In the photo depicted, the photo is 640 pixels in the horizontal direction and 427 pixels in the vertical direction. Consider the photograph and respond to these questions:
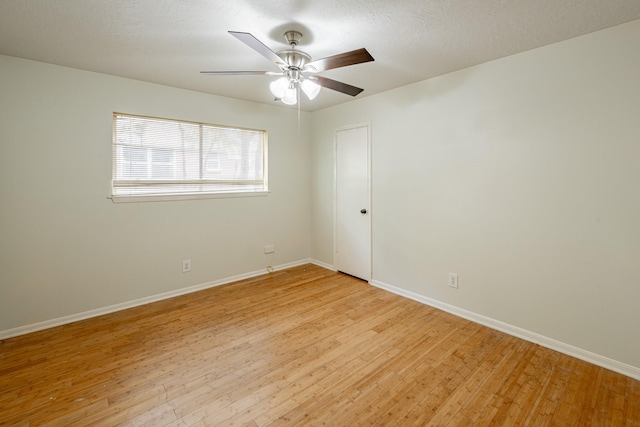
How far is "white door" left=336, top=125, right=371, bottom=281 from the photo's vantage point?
3.86 m

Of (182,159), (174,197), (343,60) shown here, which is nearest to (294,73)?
(343,60)

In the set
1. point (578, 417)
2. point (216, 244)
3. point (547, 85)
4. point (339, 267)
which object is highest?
point (547, 85)

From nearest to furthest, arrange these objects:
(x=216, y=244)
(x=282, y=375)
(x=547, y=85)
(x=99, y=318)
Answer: (x=282, y=375), (x=547, y=85), (x=99, y=318), (x=216, y=244)

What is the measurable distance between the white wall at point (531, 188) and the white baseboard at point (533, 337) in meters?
0.04

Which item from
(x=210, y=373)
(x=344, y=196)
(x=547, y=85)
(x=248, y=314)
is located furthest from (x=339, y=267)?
(x=547, y=85)

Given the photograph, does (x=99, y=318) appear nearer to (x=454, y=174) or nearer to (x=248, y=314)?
(x=248, y=314)

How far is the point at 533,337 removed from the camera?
248 cm

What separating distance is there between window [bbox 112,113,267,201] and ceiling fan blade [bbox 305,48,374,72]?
212cm

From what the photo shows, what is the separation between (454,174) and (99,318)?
12.7 ft

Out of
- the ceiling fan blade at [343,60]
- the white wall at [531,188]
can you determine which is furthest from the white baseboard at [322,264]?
the ceiling fan blade at [343,60]

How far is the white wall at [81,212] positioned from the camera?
2.57m

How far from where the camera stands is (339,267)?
14.3ft

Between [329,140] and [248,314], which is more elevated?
[329,140]

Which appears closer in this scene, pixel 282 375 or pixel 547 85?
pixel 282 375
